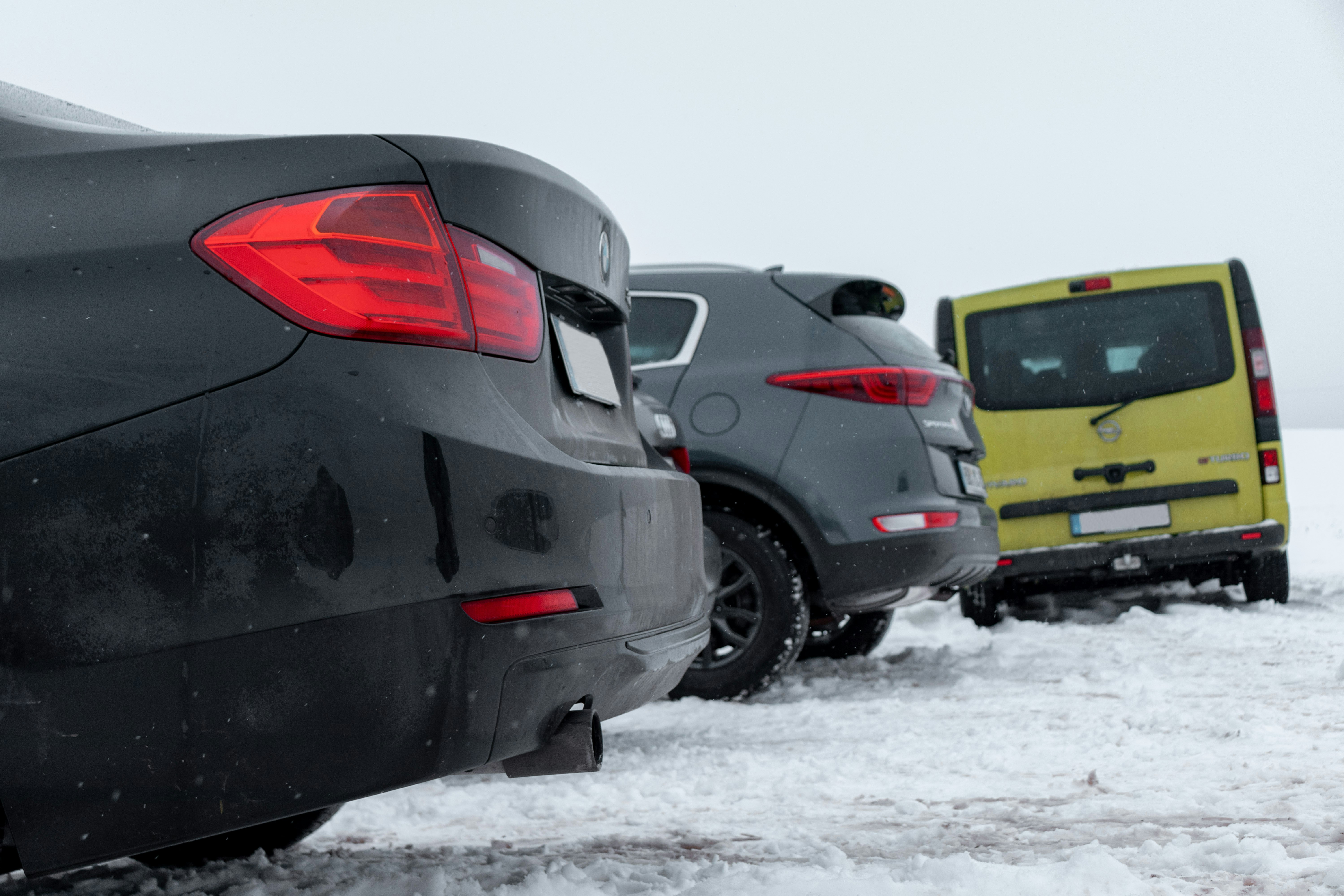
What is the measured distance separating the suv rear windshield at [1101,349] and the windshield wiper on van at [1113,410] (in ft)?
0.05

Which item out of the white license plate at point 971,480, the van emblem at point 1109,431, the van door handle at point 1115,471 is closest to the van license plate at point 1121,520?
the van door handle at point 1115,471

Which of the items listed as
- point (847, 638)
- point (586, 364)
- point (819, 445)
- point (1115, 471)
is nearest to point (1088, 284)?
point (1115, 471)

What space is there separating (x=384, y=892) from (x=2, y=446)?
46.2 inches

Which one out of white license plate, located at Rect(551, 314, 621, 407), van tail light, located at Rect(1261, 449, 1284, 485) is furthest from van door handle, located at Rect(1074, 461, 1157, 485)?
white license plate, located at Rect(551, 314, 621, 407)

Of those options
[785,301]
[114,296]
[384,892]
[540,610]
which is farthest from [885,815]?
[785,301]

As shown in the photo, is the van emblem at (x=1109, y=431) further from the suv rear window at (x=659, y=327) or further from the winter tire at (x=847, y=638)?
the suv rear window at (x=659, y=327)

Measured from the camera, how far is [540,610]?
1.81 m

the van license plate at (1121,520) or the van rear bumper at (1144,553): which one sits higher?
the van license plate at (1121,520)

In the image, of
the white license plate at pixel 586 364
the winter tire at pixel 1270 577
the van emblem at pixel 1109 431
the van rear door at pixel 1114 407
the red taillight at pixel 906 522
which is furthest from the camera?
the winter tire at pixel 1270 577

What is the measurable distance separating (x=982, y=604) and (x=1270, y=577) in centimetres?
180

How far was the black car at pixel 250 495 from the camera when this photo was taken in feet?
5.28

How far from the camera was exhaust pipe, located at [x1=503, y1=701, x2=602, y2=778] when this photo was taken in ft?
6.29

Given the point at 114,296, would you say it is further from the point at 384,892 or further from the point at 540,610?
the point at 384,892

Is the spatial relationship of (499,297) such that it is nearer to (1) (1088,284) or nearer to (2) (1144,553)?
(2) (1144,553)
